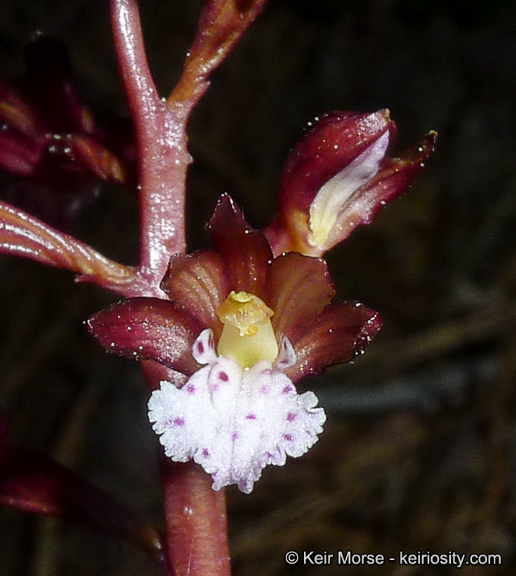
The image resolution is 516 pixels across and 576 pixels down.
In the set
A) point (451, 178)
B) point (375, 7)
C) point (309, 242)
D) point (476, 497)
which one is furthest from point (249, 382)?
point (375, 7)

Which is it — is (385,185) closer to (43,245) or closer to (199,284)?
(199,284)

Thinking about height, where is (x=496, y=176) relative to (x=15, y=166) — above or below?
above

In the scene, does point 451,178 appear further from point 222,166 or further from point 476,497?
point 476,497

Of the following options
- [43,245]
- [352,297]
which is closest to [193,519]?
[43,245]

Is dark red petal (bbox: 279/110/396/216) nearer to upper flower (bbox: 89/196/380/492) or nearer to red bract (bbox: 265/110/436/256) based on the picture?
red bract (bbox: 265/110/436/256)

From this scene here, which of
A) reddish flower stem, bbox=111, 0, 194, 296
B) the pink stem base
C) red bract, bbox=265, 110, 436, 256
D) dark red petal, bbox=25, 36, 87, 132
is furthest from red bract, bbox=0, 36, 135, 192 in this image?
the pink stem base

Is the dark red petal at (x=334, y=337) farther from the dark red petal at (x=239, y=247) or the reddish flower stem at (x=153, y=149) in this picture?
the reddish flower stem at (x=153, y=149)
